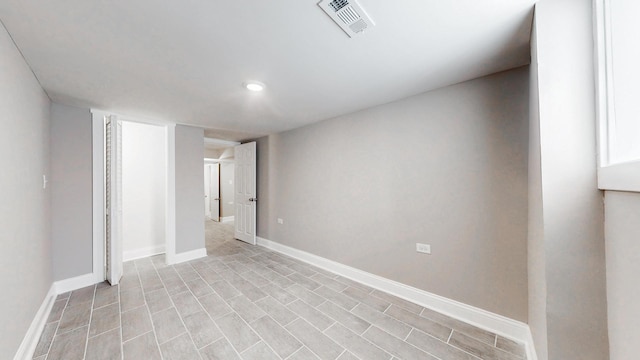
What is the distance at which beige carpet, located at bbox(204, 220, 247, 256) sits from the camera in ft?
13.5

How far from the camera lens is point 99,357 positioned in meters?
1.65

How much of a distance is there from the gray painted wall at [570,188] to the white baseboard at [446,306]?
2.12 feet

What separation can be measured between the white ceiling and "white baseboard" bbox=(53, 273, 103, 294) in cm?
216

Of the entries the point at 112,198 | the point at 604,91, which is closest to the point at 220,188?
the point at 112,198

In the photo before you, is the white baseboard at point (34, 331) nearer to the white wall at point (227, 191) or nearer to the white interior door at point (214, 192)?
the white wall at point (227, 191)

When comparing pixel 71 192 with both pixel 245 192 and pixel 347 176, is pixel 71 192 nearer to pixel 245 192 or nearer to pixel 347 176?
pixel 245 192

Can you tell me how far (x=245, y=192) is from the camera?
479 cm

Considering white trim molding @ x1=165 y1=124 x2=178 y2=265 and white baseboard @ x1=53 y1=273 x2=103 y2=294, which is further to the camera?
white trim molding @ x1=165 y1=124 x2=178 y2=265

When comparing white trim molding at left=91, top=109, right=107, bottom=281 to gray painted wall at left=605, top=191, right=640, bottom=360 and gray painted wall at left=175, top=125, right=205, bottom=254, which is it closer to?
gray painted wall at left=175, top=125, right=205, bottom=254

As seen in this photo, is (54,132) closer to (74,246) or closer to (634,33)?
(74,246)

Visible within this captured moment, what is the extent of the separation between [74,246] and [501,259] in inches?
187

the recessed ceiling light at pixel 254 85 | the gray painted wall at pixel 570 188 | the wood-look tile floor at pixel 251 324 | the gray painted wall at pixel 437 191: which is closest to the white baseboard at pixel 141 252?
the wood-look tile floor at pixel 251 324

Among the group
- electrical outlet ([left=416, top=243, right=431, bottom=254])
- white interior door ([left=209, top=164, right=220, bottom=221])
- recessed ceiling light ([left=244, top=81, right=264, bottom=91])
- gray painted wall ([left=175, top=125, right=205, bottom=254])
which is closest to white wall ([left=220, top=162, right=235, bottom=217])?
white interior door ([left=209, top=164, right=220, bottom=221])

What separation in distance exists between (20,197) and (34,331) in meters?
1.13
